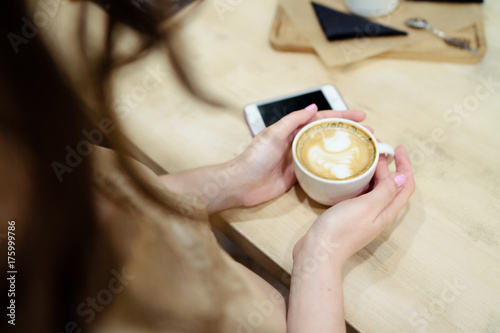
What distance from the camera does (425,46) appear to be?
3.13 ft

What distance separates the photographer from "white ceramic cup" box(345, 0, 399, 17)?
1.00m

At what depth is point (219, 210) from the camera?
0.76 meters

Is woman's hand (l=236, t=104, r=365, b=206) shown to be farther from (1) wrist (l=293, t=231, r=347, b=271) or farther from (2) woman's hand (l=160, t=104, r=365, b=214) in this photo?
(1) wrist (l=293, t=231, r=347, b=271)

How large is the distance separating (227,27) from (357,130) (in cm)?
53

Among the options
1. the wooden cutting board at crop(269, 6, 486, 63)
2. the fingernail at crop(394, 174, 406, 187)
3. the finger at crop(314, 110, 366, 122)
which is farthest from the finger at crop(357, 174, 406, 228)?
the wooden cutting board at crop(269, 6, 486, 63)

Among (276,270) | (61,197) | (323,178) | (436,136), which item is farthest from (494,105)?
(61,197)

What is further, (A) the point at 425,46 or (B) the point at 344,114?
(A) the point at 425,46

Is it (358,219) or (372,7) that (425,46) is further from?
(358,219)

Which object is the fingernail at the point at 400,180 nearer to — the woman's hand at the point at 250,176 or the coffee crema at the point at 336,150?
the coffee crema at the point at 336,150

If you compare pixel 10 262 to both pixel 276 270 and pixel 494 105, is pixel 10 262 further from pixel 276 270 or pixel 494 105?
pixel 494 105

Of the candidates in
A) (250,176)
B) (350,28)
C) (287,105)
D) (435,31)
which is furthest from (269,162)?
(435,31)

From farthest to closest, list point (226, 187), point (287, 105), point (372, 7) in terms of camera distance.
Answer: point (372, 7) < point (287, 105) < point (226, 187)

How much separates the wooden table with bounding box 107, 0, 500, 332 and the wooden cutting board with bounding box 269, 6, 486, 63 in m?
0.02

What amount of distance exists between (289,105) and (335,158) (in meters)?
0.21
